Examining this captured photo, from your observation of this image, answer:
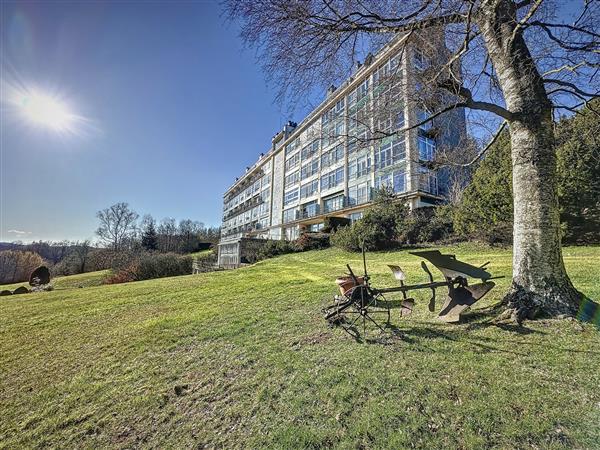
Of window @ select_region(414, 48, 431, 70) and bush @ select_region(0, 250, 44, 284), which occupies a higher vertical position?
window @ select_region(414, 48, 431, 70)

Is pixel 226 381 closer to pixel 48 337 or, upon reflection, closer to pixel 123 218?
pixel 48 337

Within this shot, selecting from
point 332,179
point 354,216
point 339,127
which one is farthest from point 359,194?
point 339,127

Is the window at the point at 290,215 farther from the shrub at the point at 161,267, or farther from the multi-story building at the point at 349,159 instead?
the shrub at the point at 161,267

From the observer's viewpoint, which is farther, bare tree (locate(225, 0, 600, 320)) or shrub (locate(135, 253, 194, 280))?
shrub (locate(135, 253, 194, 280))

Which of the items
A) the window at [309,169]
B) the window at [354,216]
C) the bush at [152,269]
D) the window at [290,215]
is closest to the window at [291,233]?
the window at [290,215]

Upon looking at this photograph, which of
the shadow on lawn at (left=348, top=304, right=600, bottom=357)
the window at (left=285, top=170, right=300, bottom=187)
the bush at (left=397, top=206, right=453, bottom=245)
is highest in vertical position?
the window at (left=285, top=170, right=300, bottom=187)

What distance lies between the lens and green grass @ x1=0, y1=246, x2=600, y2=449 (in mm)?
2094

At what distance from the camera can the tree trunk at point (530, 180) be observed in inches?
141

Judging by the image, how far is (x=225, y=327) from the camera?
4.73m

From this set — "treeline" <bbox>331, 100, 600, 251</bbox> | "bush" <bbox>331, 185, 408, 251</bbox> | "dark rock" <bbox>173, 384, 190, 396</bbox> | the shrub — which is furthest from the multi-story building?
the shrub

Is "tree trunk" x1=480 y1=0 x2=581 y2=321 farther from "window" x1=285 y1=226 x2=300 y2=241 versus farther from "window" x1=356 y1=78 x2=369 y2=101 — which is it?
"window" x1=285 y1=226 x2=300 y2=241

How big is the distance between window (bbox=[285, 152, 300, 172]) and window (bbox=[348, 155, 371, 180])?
38.8 ft

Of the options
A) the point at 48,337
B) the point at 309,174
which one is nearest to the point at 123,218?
the point at 309,174

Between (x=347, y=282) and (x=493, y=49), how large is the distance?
13.8 ft
